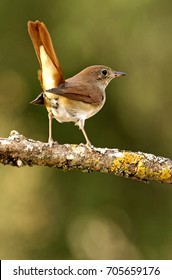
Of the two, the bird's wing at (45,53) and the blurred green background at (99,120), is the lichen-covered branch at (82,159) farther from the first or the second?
the blurred green background at (99,120)

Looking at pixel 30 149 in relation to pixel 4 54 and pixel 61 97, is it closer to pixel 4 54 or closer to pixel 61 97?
pixel 61 97

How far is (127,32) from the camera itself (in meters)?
12.4

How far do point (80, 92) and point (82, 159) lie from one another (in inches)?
30.7

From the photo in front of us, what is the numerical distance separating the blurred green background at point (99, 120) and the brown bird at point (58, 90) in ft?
16.5

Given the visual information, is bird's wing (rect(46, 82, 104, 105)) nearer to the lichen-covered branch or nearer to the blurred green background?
the lichen-covered branch

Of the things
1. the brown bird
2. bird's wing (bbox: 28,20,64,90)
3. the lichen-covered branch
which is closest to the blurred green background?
the brown bird

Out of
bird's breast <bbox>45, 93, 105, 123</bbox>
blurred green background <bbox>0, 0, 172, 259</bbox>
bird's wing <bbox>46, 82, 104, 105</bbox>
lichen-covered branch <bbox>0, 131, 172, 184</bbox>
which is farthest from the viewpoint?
blurred green background <bbox>0, 0, 172, 259</bbox>

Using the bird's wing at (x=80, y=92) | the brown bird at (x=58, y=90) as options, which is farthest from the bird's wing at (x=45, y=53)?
the bird's wing at (x=80, y=92)

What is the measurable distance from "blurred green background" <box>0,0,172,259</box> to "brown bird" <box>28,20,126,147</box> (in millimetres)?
5025

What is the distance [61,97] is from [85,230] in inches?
253

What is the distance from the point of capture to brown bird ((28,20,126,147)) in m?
6.52

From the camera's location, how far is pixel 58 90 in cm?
646

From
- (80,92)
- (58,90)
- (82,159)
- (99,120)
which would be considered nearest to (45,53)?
(58,90)

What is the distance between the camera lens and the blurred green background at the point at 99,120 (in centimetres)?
1223
